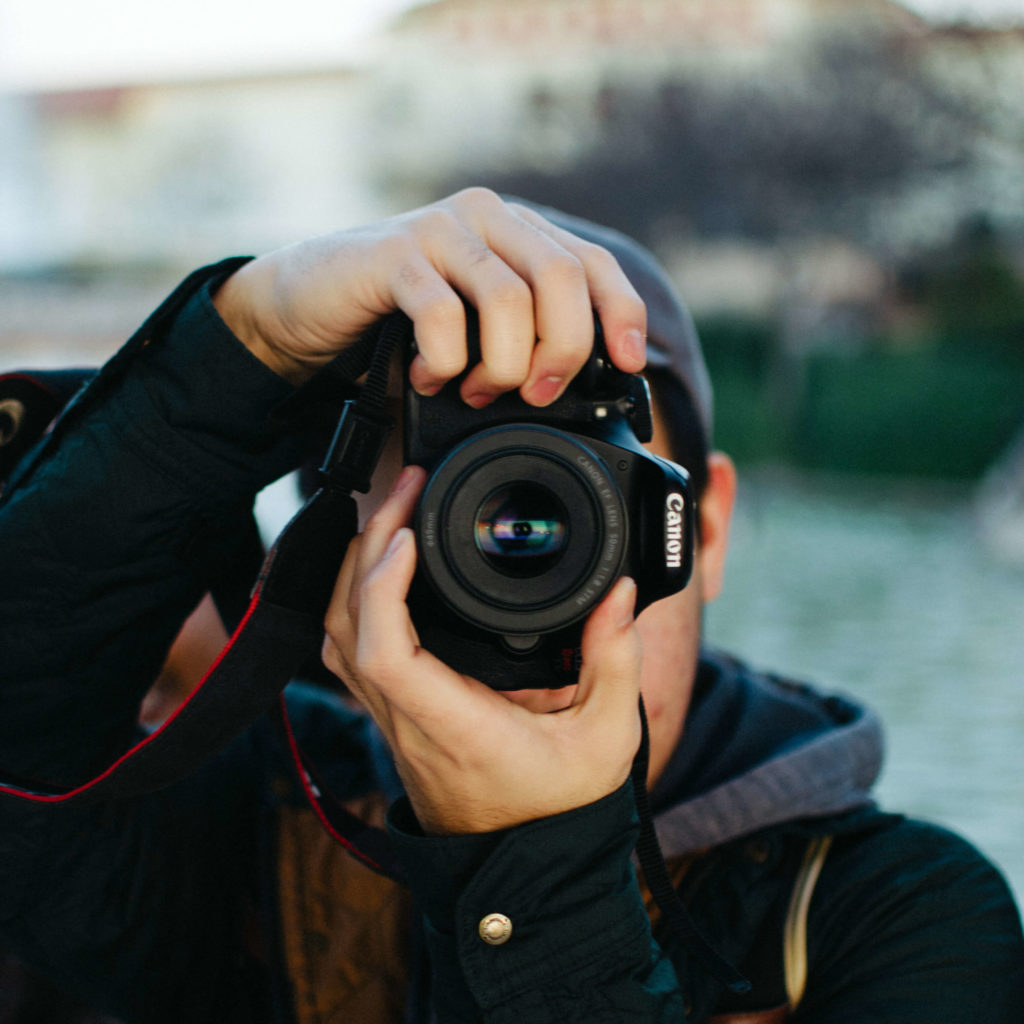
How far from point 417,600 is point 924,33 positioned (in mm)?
15703

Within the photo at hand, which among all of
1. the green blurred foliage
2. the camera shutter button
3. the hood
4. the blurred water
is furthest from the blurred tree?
the camera shutter button

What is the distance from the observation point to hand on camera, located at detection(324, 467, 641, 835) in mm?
980

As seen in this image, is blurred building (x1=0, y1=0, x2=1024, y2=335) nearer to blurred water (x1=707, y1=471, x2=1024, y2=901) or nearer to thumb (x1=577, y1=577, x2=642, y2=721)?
blurred water (x1=707, y1=471, x2=1024, y2=901)

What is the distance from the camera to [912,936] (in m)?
1.19

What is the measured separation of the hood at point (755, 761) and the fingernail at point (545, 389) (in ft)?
1.78

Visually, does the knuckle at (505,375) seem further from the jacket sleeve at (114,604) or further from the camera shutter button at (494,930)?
the camera shutter button at (494,930)

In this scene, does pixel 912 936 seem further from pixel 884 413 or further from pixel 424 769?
pixel 884 413

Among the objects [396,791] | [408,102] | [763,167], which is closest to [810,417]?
[763,167]

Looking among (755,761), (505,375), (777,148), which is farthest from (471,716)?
(777,148)

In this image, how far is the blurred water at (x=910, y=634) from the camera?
4.36 metres

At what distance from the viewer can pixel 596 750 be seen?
1.02 metres

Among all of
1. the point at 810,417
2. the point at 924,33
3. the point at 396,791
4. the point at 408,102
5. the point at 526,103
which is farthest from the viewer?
the point at 408,102

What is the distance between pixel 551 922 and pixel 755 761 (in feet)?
1.59

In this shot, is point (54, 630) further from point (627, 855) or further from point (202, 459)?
point (627, 855)
